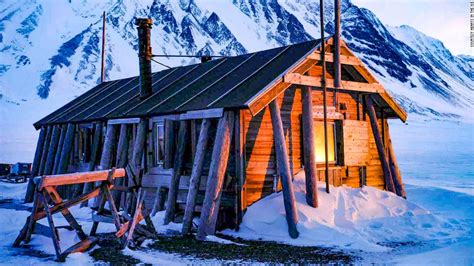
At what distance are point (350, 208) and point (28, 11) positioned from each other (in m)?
178

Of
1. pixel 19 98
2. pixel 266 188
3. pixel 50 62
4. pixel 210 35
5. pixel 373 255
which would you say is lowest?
pixel 373 255

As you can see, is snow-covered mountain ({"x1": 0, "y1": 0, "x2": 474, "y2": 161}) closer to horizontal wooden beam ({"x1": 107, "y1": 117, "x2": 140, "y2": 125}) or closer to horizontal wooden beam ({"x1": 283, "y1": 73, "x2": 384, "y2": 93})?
horizontal wooden beam ({"x1": 107, "y1": 117, "x2": 140, "y2": 125})

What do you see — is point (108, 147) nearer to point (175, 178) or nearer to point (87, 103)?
point (175, 178)

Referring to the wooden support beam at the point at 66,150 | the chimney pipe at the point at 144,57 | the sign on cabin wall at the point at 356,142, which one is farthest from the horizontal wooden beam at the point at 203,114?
the wooden support beam at the point at 66,150

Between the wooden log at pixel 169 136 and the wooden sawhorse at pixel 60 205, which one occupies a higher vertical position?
the wooden log at pixel 169 136

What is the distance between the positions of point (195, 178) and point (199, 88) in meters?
4.17

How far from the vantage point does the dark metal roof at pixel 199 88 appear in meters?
14.2

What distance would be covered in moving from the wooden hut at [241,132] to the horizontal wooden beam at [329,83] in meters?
0.03

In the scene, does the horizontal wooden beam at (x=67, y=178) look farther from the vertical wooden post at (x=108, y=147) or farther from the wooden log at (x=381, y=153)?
the wooden log at (x=381, y=153)

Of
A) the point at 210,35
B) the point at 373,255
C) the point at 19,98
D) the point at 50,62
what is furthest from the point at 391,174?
the point at 210,35

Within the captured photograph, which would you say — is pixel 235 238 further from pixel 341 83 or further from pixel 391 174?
pixel 391 174

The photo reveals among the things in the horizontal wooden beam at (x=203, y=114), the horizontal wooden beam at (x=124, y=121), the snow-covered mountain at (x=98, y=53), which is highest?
the snow-covered mountain at (x=98, y=53)

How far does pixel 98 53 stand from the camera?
413 feet

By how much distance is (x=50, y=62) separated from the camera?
119562 mm
